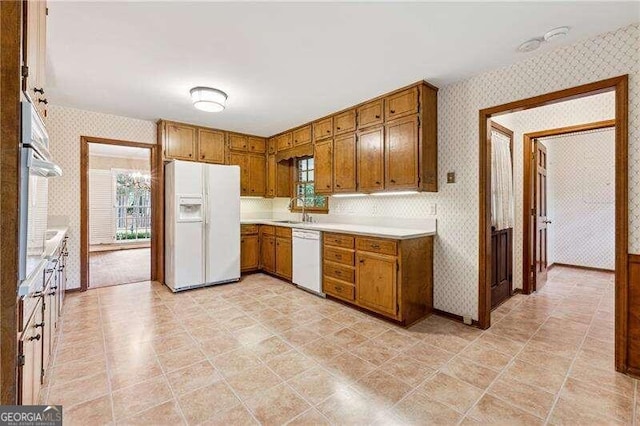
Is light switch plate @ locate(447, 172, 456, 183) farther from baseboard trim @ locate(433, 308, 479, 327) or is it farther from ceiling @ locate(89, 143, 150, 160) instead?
ceiling @ locate(89, 143, 150, 160)

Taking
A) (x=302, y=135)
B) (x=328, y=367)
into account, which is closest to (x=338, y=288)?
(x=328, y=367)

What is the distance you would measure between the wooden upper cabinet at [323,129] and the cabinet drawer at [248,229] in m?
1.86

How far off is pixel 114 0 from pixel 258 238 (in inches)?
148

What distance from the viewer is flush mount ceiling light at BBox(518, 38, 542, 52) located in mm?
2328

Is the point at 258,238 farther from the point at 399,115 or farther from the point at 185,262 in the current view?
the point at 399,115

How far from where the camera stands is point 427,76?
2.97m

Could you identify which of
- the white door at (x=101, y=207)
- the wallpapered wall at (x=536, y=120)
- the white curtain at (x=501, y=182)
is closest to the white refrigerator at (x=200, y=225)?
the white curtain at (x=501, y=182)

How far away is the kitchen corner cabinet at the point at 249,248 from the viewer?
4949mm

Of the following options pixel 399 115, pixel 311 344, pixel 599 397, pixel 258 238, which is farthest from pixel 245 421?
pixel 258 238

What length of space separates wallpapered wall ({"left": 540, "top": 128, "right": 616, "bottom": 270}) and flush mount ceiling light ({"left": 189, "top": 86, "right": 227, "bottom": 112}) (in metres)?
5.23

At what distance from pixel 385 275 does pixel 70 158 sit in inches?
175

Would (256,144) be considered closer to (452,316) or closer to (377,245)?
(377,245)

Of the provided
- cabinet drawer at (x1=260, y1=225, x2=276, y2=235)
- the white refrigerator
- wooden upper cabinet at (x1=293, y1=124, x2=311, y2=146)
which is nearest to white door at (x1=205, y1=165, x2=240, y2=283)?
the white refrigerator

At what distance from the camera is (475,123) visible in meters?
2.98
